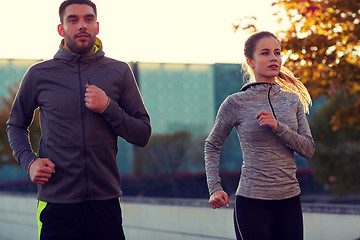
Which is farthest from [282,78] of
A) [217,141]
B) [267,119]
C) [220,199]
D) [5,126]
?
[5,126]

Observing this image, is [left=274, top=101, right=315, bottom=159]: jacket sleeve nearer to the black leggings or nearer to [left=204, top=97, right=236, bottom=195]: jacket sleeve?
the black leggings

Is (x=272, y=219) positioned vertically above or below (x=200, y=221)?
above

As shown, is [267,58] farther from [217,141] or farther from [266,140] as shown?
[217,141]

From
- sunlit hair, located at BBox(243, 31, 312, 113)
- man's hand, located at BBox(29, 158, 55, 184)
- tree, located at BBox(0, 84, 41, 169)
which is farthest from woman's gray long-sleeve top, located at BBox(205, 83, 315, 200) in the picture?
tree, located at BBox(0, 84, 41, 169)

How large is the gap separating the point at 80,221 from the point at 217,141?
109cm

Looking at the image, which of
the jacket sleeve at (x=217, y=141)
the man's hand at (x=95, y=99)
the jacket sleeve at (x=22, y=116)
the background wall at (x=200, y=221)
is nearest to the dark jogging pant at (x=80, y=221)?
the jacket sleeve at (x=22, y=116)

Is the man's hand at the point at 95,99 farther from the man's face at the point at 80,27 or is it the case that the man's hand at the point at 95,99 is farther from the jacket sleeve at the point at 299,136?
the jacket sleeve at the point at 299,136

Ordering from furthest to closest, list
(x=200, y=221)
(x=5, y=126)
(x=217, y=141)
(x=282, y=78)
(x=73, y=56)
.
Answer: (x=5, y=126) → (x=200, y=221) → (x=282, y=78) → (x=217, y=141) → (x=73, y=56)

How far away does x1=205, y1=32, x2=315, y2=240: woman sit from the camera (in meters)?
4.11

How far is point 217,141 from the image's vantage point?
4.47 m

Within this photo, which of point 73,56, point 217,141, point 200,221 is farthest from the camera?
point 200,221

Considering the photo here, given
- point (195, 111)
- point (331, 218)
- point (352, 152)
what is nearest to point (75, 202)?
point (331, 218)

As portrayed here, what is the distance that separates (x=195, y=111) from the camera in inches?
3078

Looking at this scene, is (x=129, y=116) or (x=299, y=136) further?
(x=299, y=136)
